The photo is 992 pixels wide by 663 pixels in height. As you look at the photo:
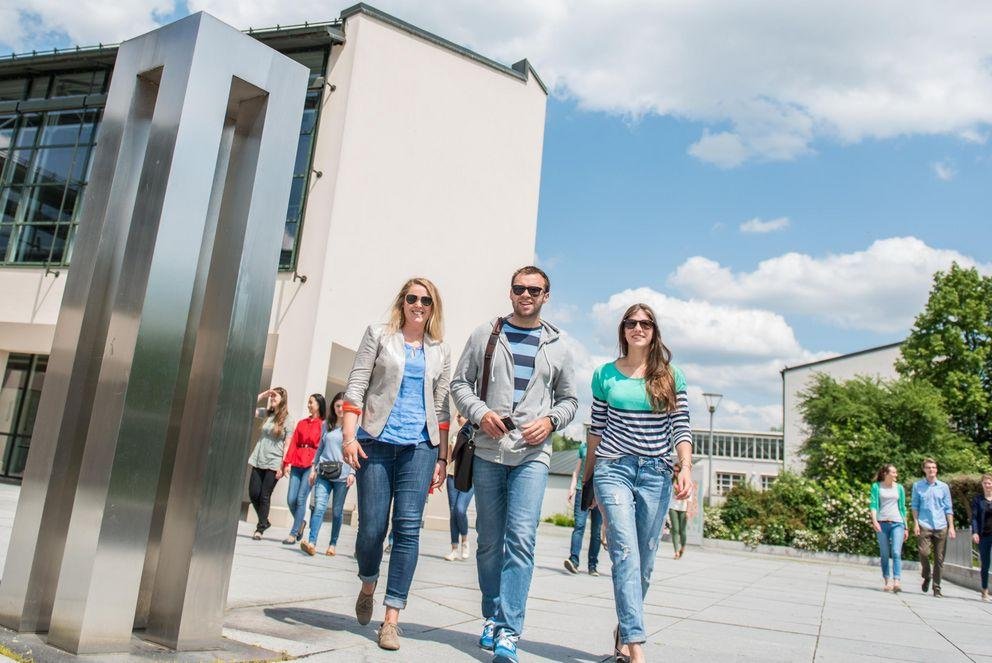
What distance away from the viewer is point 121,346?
340cm

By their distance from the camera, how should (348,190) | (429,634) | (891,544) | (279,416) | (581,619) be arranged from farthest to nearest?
(348,190) < (891,544) < (279,416) < (581,619) < (429,634)

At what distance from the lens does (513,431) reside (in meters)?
4.12

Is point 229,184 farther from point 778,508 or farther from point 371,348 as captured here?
point 778,508

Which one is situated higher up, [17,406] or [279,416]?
[17,406]

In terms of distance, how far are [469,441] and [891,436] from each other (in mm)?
33039

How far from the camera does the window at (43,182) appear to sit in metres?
18.7

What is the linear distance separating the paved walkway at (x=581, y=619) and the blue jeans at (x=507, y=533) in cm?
30

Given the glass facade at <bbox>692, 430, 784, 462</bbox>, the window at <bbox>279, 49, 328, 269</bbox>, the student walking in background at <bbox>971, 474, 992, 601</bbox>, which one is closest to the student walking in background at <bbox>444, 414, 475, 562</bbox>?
the window at <bbox>279, 49, 328, 269</bbox>

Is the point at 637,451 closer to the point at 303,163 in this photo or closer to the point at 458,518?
the point at 458,518

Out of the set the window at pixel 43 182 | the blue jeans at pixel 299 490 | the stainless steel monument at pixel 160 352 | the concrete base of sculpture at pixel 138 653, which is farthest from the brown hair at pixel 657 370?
the window at pixel 43 182

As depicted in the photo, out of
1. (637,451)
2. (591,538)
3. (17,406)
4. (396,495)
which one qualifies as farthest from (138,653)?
(17,406)

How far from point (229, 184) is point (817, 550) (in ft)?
75.3

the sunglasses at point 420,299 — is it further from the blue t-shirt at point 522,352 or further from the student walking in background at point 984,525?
the student walking in background at point 984,525

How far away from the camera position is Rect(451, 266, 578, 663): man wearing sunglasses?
400 centimetres
